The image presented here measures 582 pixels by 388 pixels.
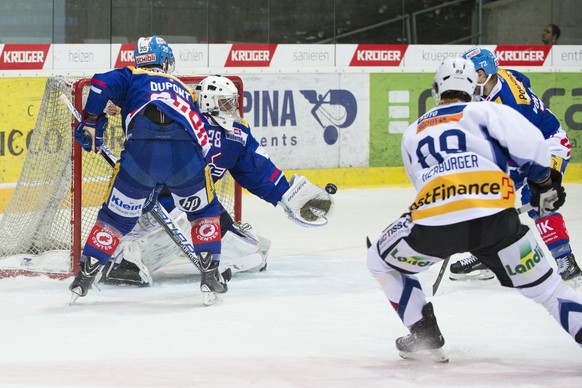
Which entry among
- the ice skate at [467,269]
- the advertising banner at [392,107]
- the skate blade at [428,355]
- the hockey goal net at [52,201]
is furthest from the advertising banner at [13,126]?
the skate blade at [428,355]

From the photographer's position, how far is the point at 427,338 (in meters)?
3.77

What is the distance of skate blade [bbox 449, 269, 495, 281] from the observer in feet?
18.1

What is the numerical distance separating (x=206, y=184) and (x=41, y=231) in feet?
4.13

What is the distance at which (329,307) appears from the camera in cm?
491

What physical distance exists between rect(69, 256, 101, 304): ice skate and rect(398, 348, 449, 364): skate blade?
4.89ft

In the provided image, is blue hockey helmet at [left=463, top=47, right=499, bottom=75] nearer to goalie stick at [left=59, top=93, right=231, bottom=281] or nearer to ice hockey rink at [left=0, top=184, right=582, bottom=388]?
ice hockey rink at [left=0, top=184, right=582, bottom=388]

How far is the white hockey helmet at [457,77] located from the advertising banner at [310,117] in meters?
4.91

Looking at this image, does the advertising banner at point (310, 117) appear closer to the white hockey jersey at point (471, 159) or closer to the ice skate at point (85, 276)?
the ice skate at point (85, 276)

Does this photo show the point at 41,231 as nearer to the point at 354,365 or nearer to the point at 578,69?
the point at 354,365

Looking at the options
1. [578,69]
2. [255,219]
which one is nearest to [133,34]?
[255,219]

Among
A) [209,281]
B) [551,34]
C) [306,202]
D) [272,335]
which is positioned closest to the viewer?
[272,335]

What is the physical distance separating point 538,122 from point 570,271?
68 cm

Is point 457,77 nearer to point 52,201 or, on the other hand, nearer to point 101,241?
point 101,241

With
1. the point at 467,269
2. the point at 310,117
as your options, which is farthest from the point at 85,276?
the point at 310,117
